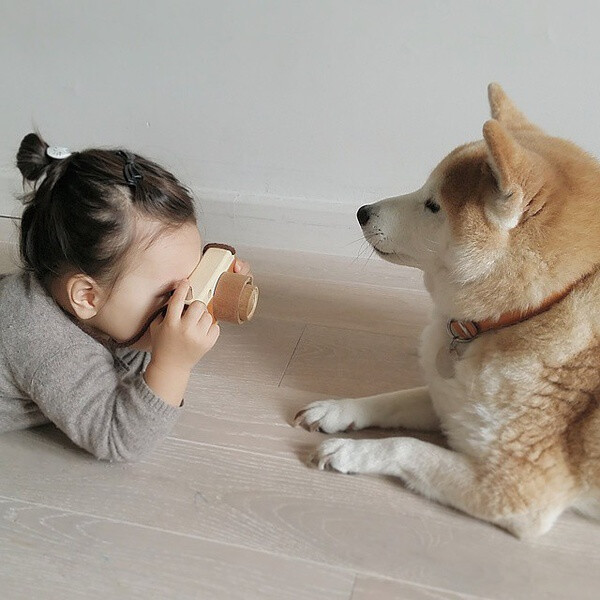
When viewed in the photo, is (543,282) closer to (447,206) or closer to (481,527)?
(447,206)

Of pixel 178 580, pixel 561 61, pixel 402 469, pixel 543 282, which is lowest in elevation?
pixel 178 580

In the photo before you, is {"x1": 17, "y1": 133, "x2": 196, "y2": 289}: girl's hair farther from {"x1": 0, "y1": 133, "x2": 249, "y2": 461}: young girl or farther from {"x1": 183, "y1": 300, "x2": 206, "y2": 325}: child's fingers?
{"x1": 183, "y1": 300, "x2": 206, "y2": 325}: child's fingers

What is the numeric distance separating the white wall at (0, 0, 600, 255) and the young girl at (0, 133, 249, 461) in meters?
0.64

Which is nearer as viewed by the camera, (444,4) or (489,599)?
(489,599)

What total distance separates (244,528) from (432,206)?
56 cm

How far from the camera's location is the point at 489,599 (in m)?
0.88

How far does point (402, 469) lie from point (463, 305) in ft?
0.88

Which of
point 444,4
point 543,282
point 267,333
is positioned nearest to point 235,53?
point 444,4

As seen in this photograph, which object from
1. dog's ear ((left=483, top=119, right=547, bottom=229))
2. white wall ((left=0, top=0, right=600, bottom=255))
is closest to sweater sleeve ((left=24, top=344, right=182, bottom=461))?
dog's ear ((left=483, top=119, right=547, bottom=229))

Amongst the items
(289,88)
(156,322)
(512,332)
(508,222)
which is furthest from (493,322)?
(289,88)

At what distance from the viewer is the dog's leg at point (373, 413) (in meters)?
1.15

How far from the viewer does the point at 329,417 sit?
1.15m

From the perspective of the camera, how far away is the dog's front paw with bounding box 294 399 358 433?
1145 millimetres

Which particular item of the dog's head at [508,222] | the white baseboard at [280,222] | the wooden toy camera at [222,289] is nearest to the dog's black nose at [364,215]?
the dog's head at [508,222]
